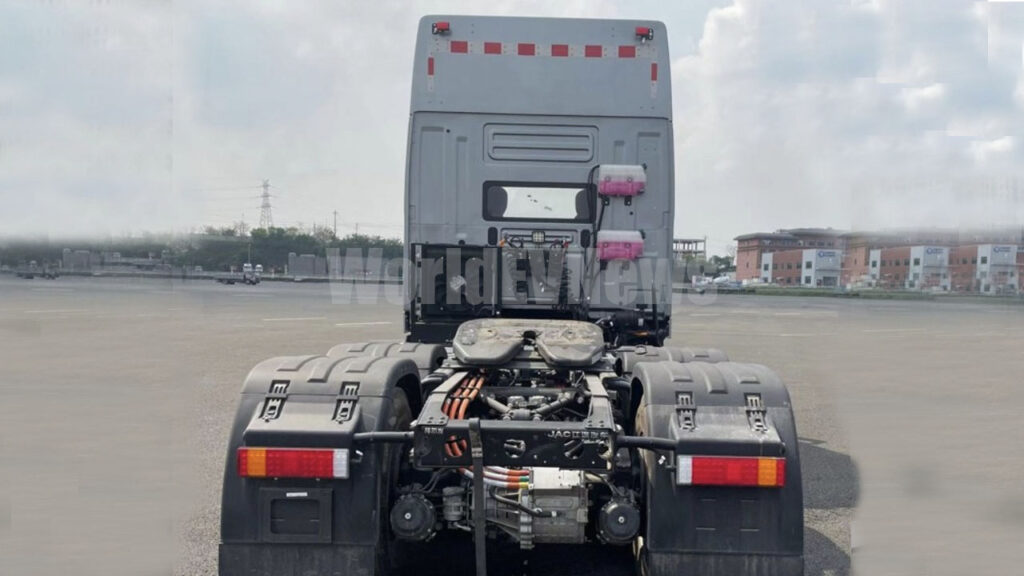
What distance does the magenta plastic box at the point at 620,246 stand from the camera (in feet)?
21.7

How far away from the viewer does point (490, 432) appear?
3.63 m

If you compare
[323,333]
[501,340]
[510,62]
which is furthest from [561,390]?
[323,333]

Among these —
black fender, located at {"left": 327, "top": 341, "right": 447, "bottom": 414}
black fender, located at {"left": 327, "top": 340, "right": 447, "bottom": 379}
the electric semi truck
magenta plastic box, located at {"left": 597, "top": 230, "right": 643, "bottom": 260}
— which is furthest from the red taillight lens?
magenta plastic box, located at {"left": 597, "top": 230, "right": 643, "bottom": 260}

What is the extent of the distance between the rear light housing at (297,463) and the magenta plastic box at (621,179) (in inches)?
142

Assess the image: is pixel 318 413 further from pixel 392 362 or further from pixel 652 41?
pixel 652 41

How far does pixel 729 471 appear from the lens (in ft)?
12.3

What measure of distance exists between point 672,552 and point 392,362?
1663 mm

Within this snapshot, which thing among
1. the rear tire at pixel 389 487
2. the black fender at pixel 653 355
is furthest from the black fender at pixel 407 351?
the black fender at pixel 653 355

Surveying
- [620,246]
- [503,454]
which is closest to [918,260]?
[620,246]

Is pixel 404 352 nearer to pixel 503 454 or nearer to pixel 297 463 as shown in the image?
pixel 297 463

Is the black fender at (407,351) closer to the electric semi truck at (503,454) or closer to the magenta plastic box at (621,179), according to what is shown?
the electric semi truck at (503,454)

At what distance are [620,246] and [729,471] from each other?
308cm

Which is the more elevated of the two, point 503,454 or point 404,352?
point 404,352

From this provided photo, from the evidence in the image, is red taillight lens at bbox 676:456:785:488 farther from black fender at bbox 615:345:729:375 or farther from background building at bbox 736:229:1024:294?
background building at bbox 736:229:1024:294
